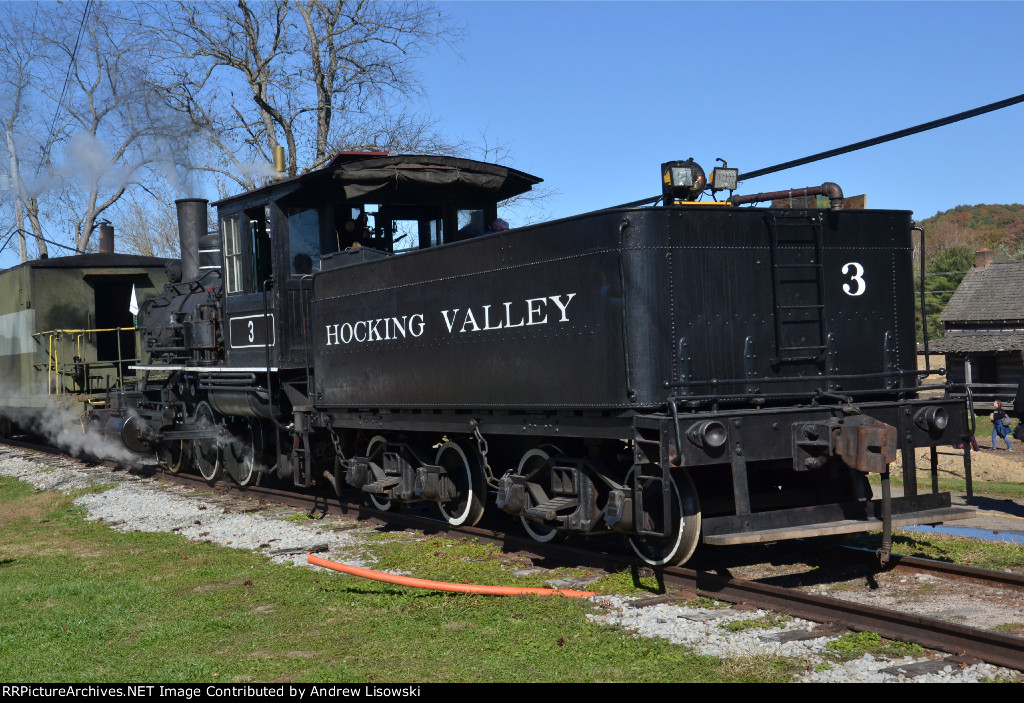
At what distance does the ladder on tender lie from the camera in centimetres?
732

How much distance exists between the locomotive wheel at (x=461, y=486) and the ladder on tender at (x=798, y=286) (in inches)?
132

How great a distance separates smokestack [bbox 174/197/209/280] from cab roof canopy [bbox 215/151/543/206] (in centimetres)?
472

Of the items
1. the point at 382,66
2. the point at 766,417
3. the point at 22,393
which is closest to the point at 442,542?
the point at 766,417

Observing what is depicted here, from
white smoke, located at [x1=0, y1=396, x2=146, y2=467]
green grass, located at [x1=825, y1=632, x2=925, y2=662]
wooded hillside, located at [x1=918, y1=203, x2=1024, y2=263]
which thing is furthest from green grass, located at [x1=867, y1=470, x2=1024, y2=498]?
wooded hillside, located at [x1=918, y1=203, x2=1024, y2=263]

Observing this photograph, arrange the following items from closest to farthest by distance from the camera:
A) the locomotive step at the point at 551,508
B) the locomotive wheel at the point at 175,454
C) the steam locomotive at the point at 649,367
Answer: the steam locomotive at the point at 649,367 < the locomotive step at the point at 551,508 < the locomotive wheel at the point at 175,454

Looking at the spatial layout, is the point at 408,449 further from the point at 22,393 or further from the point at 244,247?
the point at 22,393

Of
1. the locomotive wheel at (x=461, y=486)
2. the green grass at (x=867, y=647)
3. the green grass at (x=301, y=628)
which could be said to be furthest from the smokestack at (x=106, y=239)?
the green grass at (x=867, y=647)

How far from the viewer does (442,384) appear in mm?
8828

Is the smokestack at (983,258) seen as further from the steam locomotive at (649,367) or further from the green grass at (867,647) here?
the green grass at (867,647)

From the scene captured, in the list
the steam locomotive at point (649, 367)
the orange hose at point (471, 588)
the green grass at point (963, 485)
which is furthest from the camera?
the green grass at point (963, 485)

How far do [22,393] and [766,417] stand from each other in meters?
17.3

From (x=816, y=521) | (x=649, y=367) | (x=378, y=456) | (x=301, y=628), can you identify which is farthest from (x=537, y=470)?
(x=378, y=456)

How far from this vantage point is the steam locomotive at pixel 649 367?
6.93 metres

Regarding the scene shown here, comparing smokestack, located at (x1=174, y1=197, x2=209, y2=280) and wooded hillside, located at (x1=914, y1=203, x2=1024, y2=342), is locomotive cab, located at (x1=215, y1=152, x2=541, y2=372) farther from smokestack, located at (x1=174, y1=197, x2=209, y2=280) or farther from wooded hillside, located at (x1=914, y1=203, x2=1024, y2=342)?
wooded hillside, located at (x1=914, y1=203, x2=1024, y2=342)
